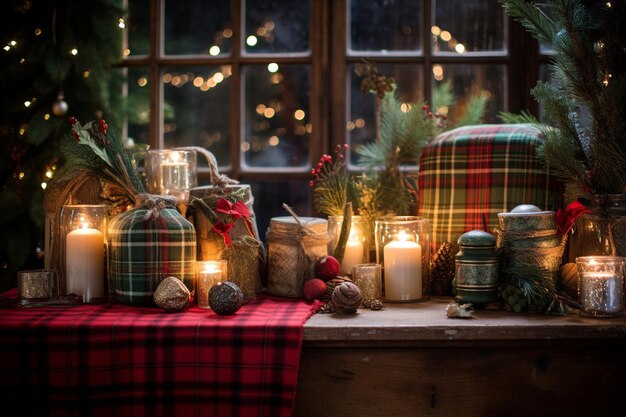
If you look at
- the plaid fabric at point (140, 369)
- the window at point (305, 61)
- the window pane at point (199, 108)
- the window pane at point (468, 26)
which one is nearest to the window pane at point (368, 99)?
the window at point (305, 61)

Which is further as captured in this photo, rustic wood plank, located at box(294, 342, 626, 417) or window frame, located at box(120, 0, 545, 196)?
window frame, located at box(120, 0, 545, 196)

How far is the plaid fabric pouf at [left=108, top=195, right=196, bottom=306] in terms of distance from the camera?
59.9 inches

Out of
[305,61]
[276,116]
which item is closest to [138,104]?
[276,116]

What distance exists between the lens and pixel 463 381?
1345 mm

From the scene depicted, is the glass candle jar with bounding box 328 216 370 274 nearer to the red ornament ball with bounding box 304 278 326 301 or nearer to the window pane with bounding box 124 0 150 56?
the red ornament ball with bounding box 304 278 326 301

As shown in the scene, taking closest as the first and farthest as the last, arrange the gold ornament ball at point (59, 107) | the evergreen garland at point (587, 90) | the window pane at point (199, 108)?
1. the evergreen garland at point (587, 90)
2. the gold ornament ball at point (59, 107)
3. the window pane at point (199, 108)

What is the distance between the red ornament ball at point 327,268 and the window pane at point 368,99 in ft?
2.14

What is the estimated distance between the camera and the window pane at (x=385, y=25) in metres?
2.20

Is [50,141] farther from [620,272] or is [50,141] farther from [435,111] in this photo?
[620,272]

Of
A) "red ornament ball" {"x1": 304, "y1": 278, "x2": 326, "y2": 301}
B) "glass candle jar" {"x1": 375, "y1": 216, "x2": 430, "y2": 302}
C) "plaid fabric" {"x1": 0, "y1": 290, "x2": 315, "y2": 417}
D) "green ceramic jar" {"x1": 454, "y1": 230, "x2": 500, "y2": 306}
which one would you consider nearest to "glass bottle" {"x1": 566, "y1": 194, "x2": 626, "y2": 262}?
"green ceramic jar" {"x1": 454, "y1": 230, "x2": 500, "y2": 306}

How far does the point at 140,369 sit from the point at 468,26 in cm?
154

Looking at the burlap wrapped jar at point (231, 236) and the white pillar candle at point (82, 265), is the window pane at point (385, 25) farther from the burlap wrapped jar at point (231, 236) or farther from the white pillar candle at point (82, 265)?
the white pillar candle at point (82, 265)

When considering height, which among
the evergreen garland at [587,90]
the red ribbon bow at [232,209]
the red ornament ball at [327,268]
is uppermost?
the evergreen garland at [587,90]

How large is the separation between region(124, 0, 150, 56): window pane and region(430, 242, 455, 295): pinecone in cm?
122
